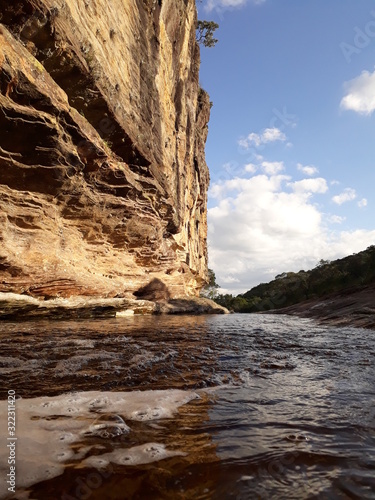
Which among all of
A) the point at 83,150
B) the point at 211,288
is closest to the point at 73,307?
the point at 83,150

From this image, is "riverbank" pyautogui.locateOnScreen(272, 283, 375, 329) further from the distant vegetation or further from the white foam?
the white foam

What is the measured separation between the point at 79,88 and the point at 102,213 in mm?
6874

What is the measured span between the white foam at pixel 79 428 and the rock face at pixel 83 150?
11775mm

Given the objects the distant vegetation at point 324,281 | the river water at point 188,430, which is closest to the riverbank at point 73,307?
the river water at point 188,430

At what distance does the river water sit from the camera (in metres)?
1.61

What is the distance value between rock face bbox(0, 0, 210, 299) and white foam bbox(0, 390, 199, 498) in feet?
38.6

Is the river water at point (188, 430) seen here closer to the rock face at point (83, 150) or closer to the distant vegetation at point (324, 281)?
the rock face at point (83, 150)

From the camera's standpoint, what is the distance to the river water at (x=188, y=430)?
1609mm

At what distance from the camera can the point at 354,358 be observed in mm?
5402

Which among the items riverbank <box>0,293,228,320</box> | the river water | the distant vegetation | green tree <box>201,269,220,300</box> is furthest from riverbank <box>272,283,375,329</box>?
green tree <box>201,269,220,300</box>

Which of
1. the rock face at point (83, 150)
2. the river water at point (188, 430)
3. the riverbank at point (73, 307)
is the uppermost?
the rock face at point (83, 150)

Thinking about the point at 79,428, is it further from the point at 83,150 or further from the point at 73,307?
the point at 83,150

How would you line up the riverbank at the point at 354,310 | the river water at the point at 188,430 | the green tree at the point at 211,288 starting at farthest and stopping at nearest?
the green tree at the point at 211,288
the riverbank at the point at 354,310
the river water at the point at 188,430

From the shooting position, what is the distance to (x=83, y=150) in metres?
16.1
